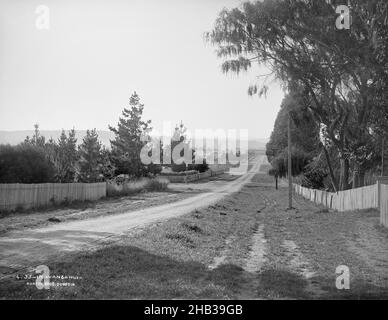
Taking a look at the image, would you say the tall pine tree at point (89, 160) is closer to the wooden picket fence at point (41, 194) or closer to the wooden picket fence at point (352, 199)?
the wooden picket fence at point (41, 194)

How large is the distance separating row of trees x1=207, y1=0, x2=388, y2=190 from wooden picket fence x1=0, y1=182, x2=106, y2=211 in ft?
43.3

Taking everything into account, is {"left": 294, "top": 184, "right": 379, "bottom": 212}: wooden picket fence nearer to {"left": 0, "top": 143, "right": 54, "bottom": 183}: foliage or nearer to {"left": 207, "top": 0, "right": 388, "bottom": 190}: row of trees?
{"left": 207, "top": 0, "right": 388, "bottom": 190}: row of trees

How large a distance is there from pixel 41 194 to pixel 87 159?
15.8m

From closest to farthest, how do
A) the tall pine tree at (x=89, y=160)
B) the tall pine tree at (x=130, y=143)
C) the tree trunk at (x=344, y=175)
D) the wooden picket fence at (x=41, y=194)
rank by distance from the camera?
1. the wooden picket fence at (x=41, y=194)
2. the tree trunk at (x=344, y=175)
3. the tall pine tree at (x=89, y=160)
4. the tall pine tree at (x=130, y=143)

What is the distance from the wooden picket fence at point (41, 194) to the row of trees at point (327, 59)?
13.2 metres

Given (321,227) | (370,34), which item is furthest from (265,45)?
(321,227)

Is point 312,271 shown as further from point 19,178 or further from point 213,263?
point 19,178

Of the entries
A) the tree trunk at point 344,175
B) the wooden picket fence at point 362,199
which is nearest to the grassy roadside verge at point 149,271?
the wooden picket fence at point 362,199

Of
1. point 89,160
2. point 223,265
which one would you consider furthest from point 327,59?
point 89,160

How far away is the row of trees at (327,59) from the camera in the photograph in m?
23.5

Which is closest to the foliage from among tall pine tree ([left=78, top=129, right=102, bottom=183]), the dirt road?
the dirt road

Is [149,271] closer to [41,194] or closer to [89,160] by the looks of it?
[41,194]

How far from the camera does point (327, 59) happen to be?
89.4ft

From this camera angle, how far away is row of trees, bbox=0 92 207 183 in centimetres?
3075
